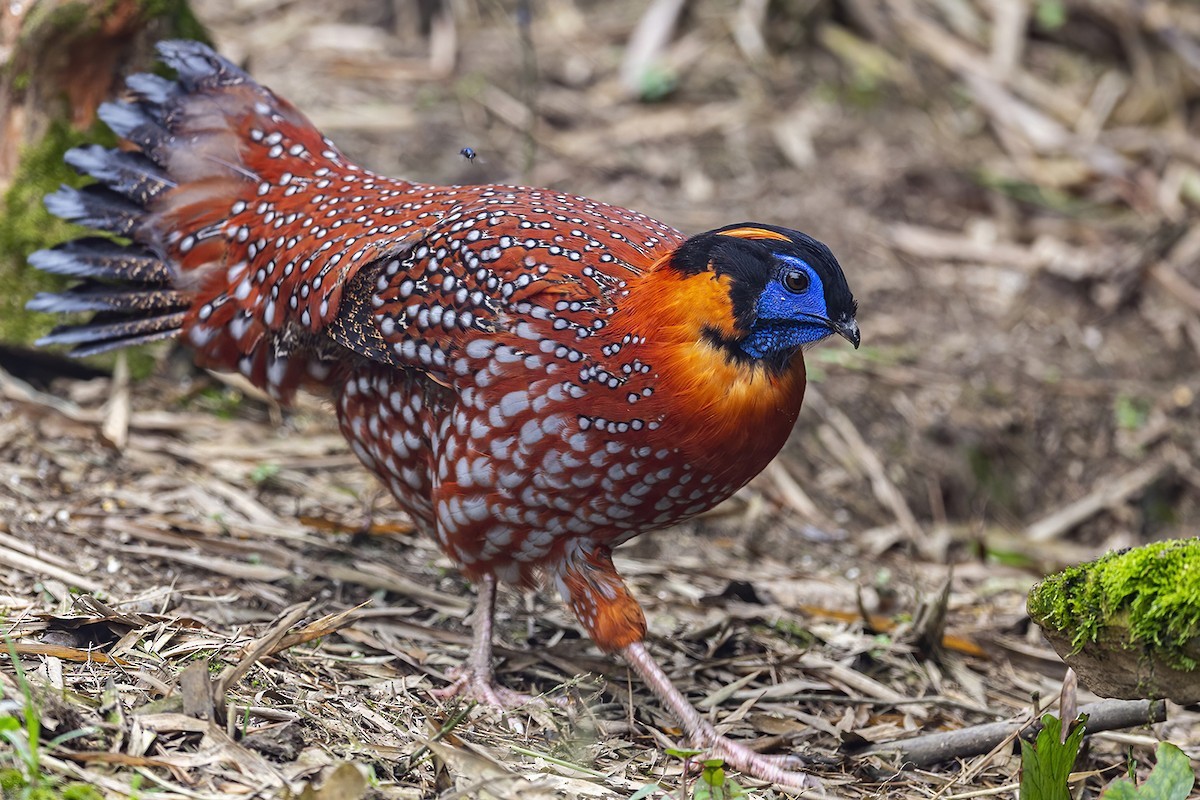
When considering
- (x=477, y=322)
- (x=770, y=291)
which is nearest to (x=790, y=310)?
(x=770, y=291)

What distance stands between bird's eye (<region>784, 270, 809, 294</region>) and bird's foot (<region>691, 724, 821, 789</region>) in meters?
1.34

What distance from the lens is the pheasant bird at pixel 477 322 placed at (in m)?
3.66

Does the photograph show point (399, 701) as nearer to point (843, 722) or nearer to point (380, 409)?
point (380, 409)

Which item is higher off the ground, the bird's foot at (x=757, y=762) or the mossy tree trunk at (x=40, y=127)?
the mossy tree trunk at (x=40, y=127)

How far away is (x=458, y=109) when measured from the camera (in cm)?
832

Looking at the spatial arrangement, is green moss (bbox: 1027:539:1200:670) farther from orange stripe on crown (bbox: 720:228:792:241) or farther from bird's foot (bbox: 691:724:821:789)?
orange stripe on crown (bbox: 720:228:792:241)

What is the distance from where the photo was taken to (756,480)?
620cm

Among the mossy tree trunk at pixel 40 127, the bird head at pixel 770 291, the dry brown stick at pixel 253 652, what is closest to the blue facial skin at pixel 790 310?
the bird head at pixel 770 291

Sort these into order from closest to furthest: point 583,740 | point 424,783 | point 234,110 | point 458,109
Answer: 1. point 424,783
2. point 583,740
3. point 234,110
4. point 458,109

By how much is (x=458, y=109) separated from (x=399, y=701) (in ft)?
17.6

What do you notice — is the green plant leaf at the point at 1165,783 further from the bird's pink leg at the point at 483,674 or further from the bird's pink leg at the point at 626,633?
the bird's pink leg at the point at 483,674

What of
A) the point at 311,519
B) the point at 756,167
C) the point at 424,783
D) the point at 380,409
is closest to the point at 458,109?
the point at 756,167

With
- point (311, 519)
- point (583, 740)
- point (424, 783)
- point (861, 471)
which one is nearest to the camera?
point (424, 783)

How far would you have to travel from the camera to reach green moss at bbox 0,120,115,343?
5316 mm
